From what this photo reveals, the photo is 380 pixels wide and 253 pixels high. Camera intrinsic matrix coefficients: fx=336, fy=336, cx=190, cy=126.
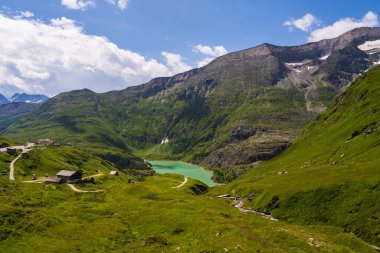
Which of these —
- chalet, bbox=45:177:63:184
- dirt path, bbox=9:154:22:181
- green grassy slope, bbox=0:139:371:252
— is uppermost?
dirt path, bbox=9:154:22:181

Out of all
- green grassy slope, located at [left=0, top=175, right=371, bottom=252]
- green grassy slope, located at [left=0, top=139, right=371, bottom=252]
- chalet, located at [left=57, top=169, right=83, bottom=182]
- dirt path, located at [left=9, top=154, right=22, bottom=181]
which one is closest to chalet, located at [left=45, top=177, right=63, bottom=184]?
chalet, located at [left=57, top=169, right=83, bottom=182]

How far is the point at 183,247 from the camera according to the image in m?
50.2

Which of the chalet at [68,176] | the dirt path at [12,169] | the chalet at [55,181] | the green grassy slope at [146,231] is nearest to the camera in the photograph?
the green grassy slope at [146,231]

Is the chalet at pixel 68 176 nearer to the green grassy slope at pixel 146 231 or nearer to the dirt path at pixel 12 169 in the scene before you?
the dirt path at pixel 12 169

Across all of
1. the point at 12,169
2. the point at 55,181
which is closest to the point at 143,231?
the point at 55,181

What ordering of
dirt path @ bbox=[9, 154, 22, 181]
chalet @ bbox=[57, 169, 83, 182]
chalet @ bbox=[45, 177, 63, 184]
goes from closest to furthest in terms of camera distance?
chalet @ bbox=[45, 177, 63, 184], chalet @ bbox=[57, 169, 83, 182], dirt path @ bbox=[9, 154, 22, 181]

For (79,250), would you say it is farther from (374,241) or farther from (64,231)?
(374,241)

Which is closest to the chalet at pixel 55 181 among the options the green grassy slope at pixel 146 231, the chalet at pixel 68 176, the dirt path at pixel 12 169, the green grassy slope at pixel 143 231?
the chalet at pixel 68 176

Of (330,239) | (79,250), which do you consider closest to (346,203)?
(330,239)

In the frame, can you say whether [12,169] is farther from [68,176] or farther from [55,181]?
[68,176]

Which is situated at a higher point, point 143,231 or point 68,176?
point 68,176

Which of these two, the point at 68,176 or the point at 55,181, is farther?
the point at 68,176

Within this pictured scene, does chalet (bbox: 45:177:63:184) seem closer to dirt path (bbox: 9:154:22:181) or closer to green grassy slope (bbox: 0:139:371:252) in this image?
dirt path (bbox: 9:154:22:181)

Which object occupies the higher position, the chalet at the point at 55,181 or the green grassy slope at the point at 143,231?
the chalet at the point at 55,181
